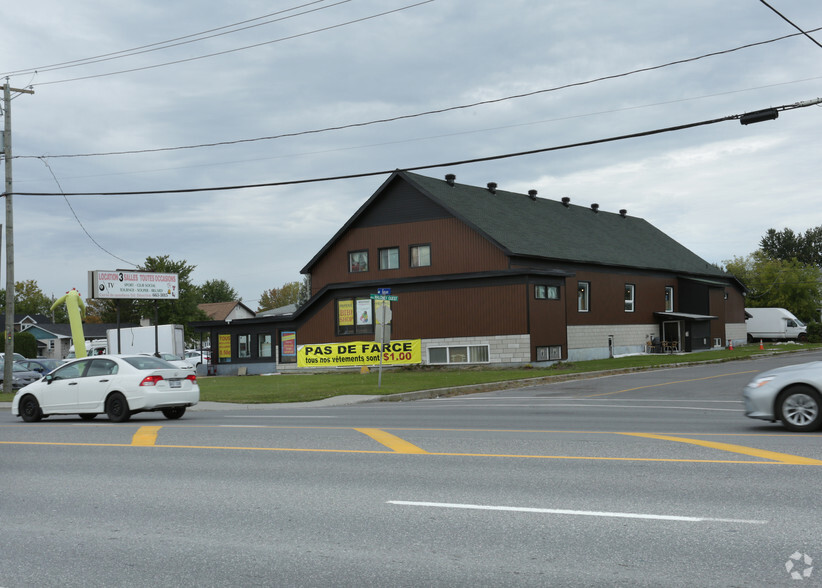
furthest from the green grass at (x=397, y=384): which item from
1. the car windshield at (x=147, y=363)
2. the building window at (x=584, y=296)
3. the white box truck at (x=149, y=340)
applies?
the white box truck at (x=149, y=340)

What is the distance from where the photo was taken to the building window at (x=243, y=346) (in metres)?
48.2

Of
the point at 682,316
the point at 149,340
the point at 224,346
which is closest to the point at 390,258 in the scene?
the point at 224,346

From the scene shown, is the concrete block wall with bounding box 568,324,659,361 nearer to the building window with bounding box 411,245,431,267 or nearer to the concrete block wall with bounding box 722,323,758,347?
the building window with bounding box 411,245,431,267

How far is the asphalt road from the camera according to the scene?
5.79 m

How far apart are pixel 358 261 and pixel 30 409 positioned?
25.9m

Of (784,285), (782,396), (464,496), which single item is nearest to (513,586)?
(464,496)

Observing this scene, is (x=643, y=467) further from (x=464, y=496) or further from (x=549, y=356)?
(x=549, y=356)

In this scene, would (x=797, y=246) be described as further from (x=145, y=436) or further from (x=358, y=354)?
(x=145, y=436)

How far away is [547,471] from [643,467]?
3.55ft

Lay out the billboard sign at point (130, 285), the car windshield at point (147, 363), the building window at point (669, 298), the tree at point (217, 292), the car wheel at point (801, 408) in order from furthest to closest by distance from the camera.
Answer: the tree at point (217, 292) → the building window at point (669, 298) → the billboard sign at point (130, 285) → the car windshield at point (147, 363) → the car wheel at point (801, 408)

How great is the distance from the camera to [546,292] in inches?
1548

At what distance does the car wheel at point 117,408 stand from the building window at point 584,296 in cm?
2921

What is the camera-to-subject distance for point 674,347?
49.5 meters

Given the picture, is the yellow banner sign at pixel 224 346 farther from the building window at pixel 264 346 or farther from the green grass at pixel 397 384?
the green grass at pixel 397 384
